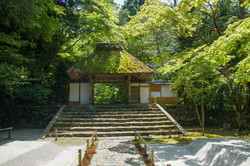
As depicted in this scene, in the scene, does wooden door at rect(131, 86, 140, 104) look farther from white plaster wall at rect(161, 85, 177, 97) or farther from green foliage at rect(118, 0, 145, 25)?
green foliage at rect(118, 0, 145, 25)

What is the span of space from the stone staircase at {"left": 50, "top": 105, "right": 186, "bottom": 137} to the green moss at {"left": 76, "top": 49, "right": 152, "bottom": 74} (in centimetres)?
262

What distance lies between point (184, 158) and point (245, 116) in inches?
356

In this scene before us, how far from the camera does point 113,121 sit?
11.4 metres

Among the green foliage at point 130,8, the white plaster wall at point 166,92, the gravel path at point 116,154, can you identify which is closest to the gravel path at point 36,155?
the gravel path at point 116,154

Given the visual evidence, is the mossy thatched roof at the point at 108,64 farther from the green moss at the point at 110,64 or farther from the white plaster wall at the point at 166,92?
the white plaster wall at the point at 166,92

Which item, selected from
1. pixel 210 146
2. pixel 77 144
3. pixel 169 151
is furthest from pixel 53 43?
pixel 210 146

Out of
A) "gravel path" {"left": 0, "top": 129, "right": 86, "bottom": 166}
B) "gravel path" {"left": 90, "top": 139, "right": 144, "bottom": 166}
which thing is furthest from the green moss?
"gravel path" {"left": 0, "top": 129, "right": 86, "bottom": 166}

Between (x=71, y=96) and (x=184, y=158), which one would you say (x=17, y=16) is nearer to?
(x=71, y=96)

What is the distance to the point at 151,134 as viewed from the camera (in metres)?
10.3

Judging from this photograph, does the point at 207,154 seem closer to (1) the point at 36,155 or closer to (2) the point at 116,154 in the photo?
(2) the point at 116,154

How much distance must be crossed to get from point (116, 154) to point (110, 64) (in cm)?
832

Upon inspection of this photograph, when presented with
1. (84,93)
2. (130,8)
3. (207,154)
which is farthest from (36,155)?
(130,8)

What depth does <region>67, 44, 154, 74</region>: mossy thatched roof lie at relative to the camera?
1344 cm

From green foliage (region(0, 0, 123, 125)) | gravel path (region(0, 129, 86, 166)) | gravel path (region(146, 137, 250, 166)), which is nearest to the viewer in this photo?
gravel path (region(0, 129, 86, 166))
